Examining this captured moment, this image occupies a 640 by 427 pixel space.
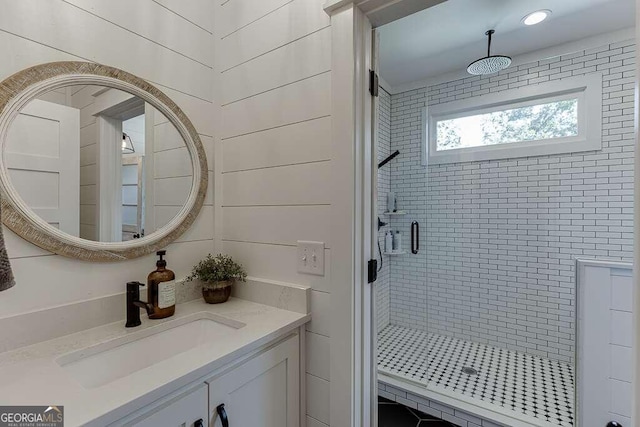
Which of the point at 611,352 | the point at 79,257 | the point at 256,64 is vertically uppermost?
the point at 256,64

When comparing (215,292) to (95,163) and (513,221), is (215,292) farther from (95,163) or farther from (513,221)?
(513,221)

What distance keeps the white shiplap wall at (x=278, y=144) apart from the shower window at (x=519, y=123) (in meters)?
2.00

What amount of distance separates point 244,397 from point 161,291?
1.65ft

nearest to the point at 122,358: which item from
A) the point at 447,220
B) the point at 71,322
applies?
the point at 71,322

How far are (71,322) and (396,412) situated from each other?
1.87 metres

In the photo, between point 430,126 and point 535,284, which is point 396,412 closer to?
point 535,284

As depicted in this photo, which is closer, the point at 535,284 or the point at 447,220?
the point at 535,284

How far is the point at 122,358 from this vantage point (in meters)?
0.93

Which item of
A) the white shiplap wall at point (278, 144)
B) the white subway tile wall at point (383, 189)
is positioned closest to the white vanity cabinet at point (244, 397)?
the white shiplap wall at point (278, 144)

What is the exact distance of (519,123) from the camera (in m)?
2.45

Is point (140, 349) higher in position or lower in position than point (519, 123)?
lower

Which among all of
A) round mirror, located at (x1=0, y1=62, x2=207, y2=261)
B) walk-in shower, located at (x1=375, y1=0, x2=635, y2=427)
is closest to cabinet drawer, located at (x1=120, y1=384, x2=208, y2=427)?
round mirror, located at (x1=0, y1=62, x2=207, y2=261)

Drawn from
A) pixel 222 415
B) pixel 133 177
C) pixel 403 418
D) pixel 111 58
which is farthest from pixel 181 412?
pixel 403 418

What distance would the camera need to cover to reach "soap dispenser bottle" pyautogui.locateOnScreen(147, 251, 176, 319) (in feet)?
3.54
